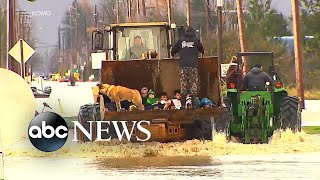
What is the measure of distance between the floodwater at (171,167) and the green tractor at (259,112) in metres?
1.97

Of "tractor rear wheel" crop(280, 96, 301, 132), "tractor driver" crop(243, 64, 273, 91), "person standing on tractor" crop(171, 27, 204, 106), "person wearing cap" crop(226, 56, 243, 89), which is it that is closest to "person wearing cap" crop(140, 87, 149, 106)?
"person standing on tractor" crop(171, 27, 204, 106)

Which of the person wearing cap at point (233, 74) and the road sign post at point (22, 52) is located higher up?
the road sign post at point (22, 52)

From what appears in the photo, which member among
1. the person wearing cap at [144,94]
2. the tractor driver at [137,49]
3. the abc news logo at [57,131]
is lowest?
the abc news logo at [57,131]

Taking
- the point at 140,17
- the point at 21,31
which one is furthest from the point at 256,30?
the point at 21,31

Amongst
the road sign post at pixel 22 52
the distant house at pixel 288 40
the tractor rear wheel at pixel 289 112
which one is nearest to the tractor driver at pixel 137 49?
the tractor rear wheel at pixel 289 112

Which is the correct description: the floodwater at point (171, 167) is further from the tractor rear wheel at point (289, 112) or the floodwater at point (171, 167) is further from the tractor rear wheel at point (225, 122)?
the tractor rear wheel at point (289, 112)

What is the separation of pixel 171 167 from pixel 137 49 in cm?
600

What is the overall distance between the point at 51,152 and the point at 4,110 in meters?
2.33

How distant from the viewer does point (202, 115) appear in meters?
20.8

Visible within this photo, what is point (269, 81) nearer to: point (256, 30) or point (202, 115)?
point (202, 115)

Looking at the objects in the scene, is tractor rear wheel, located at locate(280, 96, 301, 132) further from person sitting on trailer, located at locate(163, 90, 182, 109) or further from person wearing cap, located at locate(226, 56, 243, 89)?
person sitting on trailer, located at locate(163, 90, 182, 109)

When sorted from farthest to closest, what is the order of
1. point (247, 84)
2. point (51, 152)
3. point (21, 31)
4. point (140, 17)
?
point (21, 31)
point (140, 17)
point (247, 84)
point (51, 152)

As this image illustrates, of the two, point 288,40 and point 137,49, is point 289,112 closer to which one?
point 137,49

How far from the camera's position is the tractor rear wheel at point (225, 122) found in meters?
21.6
